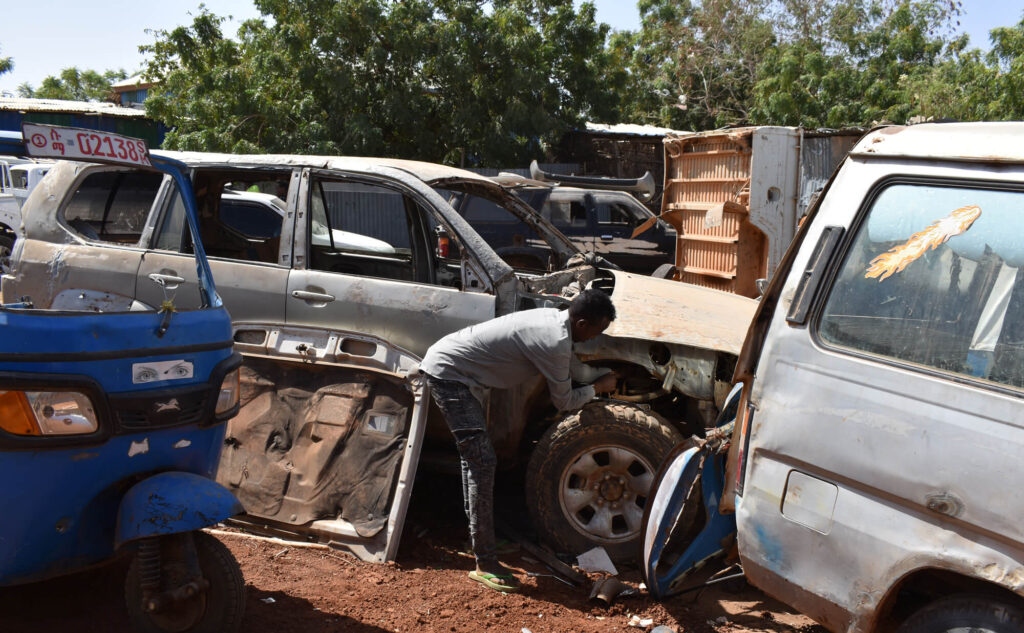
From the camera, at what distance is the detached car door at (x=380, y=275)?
4840 millimetres

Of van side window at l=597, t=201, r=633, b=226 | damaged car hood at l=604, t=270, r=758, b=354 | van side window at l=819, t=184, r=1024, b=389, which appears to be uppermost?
van side window at l=597, t=201, r=633, b=226

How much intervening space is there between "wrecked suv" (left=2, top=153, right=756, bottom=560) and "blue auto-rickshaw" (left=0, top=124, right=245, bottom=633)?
1.23 metres

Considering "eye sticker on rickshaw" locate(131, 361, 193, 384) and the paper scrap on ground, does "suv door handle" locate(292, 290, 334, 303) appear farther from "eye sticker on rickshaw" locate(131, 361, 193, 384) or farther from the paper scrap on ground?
the paper scrap on ground

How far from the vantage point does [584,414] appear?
176 inches

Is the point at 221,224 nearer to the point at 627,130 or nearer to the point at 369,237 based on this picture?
the point at 369,237

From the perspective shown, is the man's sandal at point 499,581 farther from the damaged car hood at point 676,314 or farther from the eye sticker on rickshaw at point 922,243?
the eye sticker on rickshaw at point 922,243

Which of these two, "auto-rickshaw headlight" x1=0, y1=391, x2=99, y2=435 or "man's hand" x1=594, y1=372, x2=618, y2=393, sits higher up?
"auto-rickshaw headlight" x1=0, y1=391, x2=99, y2=435

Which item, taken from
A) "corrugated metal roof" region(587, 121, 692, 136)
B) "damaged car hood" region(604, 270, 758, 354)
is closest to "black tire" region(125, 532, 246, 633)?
"damaged car hood" region(604, 270, 758, 354)

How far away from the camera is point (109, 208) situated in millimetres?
5453

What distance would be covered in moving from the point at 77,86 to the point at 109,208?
46.0m

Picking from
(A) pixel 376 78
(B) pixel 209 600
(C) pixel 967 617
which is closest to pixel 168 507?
(B) pixel 209 600

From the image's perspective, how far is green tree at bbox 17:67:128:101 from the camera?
142 feet

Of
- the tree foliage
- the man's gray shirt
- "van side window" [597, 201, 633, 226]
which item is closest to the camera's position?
the man's gray shirt

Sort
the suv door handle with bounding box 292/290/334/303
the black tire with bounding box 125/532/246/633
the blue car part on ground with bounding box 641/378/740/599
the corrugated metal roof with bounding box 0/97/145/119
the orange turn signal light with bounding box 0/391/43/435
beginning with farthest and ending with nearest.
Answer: the corrugated metal roof with bounding box 0/97/145/119 < the suv door handle with bounding box 292/290/334/303 < the blue car part on ground with bounding box 641/378/740/599 < the black tire with bounding box 125/532/246/633 < the orange turn signal light with bounding box 0/391/43/435
